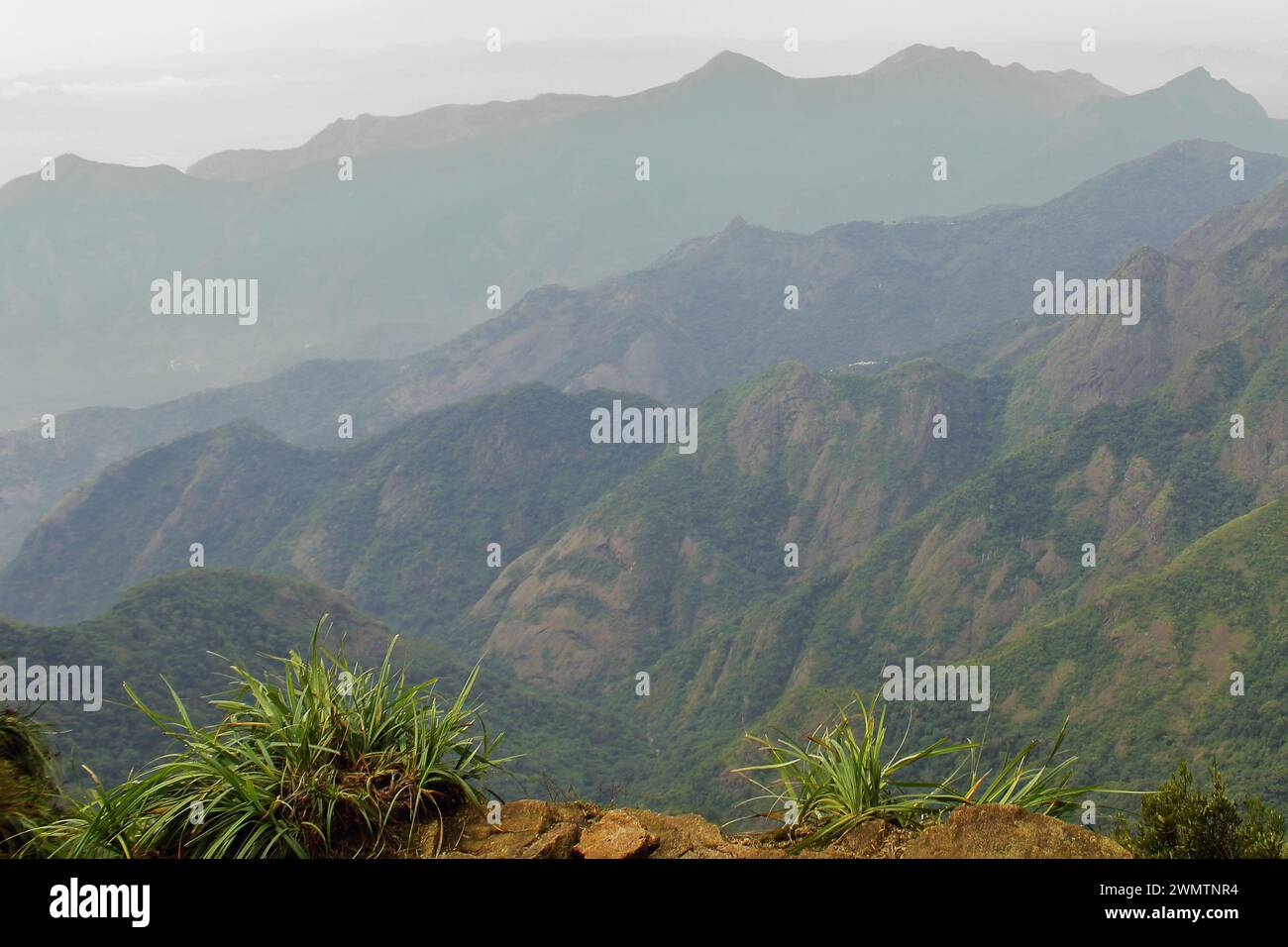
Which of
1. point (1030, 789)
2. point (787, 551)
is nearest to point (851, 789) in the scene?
point (1030, 789)

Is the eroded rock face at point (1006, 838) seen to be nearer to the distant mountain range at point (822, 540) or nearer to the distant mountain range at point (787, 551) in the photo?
the distant mountain range at point (787, 551)

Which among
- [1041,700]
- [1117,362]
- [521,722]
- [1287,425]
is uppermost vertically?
[1117,362]

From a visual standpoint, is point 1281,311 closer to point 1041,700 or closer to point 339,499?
point 1041,700

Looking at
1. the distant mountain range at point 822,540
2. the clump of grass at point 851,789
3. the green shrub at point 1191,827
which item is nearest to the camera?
the clump of grass at point 851,789

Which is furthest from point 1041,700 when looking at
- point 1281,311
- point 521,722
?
point 1281,311

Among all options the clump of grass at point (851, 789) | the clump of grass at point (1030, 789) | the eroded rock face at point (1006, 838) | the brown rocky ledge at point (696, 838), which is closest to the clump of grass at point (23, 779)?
the brown rocky ledge at point (696, 838)

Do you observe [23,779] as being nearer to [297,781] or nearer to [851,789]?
[297,781]
